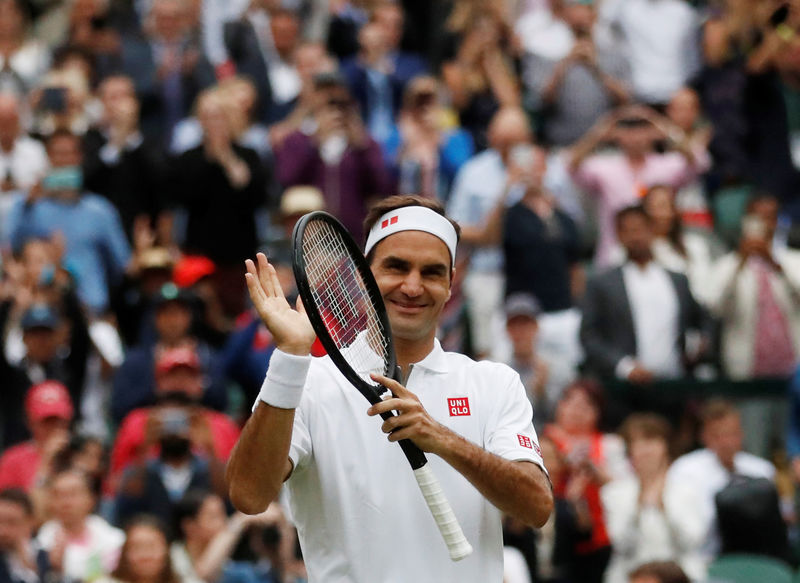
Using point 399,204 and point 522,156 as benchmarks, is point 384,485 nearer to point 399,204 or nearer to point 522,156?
point 399,204

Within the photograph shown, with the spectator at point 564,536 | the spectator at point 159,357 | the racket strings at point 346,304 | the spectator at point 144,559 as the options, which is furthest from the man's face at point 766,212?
the racket strings at point 346,304

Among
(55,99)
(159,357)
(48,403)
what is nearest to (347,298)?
(48,403)

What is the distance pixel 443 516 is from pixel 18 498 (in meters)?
4.93

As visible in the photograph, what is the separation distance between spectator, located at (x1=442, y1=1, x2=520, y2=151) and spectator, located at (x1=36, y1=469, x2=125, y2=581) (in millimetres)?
5658

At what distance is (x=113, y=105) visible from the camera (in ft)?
41.4

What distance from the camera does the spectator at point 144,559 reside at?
832cm

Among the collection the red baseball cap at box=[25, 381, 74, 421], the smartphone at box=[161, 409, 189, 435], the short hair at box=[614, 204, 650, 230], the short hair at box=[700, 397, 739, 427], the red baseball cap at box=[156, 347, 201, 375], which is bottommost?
the short hair at box=[700, 397, 739, 427]

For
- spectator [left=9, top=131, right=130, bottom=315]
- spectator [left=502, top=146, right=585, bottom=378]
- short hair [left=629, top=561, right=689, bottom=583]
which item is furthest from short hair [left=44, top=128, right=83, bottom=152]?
short hair [left=629, top=561, right=689, bottom=583]

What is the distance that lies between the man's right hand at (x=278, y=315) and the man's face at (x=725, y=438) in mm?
5689

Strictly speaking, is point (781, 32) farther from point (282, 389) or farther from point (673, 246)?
point (282, 389)

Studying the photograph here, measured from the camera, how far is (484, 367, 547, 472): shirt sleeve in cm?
462

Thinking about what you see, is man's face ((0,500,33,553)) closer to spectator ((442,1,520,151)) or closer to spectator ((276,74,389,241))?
spectator ((276,74,389,241))

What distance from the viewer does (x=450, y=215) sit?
11797mm

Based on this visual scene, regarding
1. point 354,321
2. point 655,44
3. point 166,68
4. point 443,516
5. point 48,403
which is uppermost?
point 655,44
